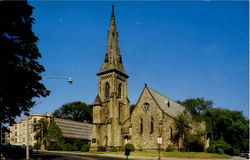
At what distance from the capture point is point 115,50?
2232 inches

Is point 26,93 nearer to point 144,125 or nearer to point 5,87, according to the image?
point 5,87

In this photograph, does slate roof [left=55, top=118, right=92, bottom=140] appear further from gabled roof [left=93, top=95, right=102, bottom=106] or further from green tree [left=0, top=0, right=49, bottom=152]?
green tree [left=0, top=0, right=49, bottom=152]

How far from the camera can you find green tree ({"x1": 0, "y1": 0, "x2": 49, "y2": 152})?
60.2 ft

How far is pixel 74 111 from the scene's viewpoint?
3688 inches

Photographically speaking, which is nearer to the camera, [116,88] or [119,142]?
[119,142]

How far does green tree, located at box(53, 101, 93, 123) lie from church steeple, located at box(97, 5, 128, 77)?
A: 40.9m

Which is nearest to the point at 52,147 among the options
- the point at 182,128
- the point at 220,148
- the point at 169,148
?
the point at 169,148

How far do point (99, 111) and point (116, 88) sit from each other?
19.7 ft

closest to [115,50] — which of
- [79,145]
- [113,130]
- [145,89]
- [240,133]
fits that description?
[145,89]

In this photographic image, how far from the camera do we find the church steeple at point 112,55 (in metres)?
55.0

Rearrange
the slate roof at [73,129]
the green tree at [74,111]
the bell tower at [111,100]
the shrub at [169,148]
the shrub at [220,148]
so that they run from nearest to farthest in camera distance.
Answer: the shrub at [169,148] < the bell tower at [111,100] < the shrub at [220,148] < the slate roof at [73,129] < the green tree at [74,111]

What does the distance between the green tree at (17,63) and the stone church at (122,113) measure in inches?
1133

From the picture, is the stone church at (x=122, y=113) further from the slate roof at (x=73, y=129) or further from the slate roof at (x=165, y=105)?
the slate roof at (x=73, y=129)

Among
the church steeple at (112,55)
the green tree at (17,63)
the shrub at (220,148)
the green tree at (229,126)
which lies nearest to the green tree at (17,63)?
the green tree at (17,63)
